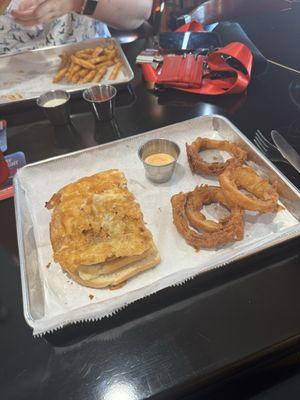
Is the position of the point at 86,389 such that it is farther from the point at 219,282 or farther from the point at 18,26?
the point at 18,26

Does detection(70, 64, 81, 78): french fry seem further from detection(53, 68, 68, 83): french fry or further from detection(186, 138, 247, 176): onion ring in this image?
detection(186, 138, 247, 176): onion ring

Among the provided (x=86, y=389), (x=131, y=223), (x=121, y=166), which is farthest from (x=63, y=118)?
(x=86, y=389)

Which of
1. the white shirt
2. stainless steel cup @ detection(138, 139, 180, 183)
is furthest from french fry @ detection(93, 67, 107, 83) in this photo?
stainless steel cup @ detection(138, 139, 180, 183)

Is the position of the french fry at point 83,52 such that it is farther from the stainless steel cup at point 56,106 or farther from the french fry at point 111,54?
the stainless steel cup at point 56,106

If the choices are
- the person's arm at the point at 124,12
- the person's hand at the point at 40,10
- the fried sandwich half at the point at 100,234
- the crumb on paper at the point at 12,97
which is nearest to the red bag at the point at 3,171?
the fried sandwich half at the point at 100,234

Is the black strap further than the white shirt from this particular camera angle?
No

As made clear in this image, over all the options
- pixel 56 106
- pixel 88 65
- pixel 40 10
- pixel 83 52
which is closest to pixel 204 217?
pixel 56 106
